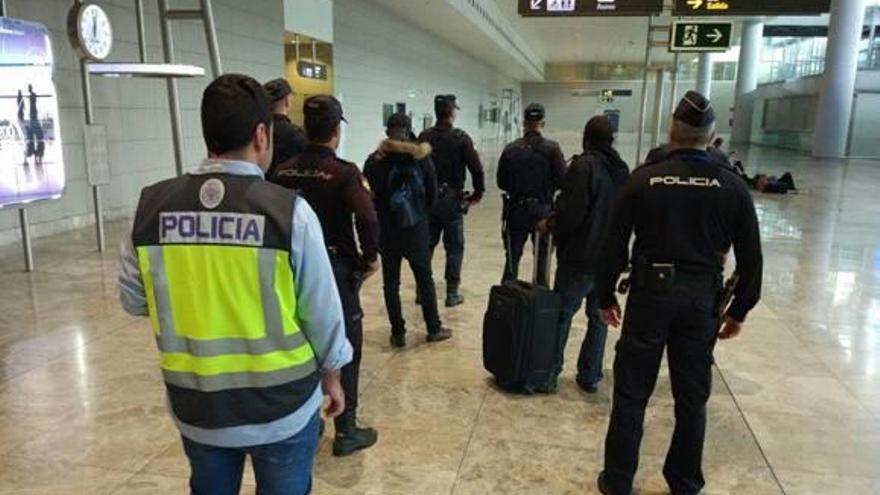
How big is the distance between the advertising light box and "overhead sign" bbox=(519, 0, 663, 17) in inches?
285

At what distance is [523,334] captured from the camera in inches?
140

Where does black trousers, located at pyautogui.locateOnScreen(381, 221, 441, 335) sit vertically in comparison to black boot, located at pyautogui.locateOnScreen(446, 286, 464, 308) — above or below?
above

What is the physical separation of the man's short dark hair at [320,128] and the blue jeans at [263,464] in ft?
4.71

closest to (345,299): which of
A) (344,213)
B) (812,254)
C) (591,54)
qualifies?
(344,213)

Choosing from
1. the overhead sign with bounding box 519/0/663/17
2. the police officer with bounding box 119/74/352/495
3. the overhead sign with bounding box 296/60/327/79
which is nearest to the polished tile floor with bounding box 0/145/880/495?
the police officer with bounding box 119/74/352/495

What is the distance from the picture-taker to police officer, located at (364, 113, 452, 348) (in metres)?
4.06

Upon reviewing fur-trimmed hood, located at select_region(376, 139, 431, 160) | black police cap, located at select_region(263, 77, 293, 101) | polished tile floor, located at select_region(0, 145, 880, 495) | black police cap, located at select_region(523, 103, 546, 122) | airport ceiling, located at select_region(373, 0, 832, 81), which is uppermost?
airport ceiling, located at select_region(373, 0, 832, 81)

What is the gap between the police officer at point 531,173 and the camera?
470cm

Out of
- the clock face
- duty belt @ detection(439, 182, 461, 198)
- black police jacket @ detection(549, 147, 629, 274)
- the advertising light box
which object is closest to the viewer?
black police jacket @ detection(549, 147, 629, 274)

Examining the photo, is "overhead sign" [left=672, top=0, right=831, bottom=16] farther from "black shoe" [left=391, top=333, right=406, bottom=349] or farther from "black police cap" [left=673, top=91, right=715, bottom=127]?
"black police cap" [left=673, top=91, right=715, bottom=127]

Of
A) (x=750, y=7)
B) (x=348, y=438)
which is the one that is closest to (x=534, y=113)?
(x=348, y=438)

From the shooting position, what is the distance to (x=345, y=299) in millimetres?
2910

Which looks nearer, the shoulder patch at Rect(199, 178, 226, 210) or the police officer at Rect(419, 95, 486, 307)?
the shoulder patch at Rect(199, 178, 226, 210)

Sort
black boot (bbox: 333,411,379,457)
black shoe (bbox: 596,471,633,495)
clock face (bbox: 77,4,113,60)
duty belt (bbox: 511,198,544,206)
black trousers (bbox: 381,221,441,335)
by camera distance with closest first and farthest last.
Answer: black shoe (bbox: 596,471,633,495) → black boot (bbox: 333,411,379,457) → black trousers (bbox: 381,221,441,335) → duty belt (bbox: 511,198,544,206) → clock face (bbox: 77,4,113,60)
